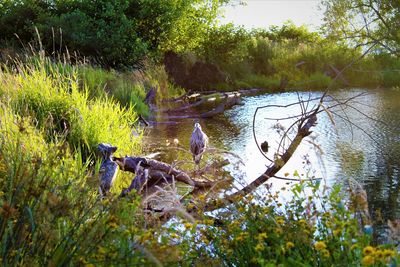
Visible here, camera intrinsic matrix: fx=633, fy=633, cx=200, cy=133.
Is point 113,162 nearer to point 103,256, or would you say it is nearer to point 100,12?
point 103,256

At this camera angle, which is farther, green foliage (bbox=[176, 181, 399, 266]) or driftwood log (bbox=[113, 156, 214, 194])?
driftwood log (bbox=[113, 156, 214, 194])

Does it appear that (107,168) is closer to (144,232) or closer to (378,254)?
(144,232)

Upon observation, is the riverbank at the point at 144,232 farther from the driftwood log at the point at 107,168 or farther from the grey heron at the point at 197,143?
the grey heron at the point at 197,143

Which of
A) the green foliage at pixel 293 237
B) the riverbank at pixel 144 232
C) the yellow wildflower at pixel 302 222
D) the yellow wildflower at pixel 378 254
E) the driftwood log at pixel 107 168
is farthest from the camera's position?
the driftwood log at pixel 107 168

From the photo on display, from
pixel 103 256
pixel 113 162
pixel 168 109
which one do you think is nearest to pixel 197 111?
pixel 168 109

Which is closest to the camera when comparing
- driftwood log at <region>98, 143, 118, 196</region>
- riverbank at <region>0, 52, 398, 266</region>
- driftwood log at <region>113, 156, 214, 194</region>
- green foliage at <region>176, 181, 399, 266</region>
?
riverbank at <region>0, 52, 398, 266</region>

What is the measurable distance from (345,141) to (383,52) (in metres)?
11.8

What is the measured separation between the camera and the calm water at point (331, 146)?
5.09 meters

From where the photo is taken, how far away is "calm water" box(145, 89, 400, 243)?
5.09 m

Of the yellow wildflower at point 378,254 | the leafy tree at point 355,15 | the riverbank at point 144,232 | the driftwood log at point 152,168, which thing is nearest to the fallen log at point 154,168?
the driftwood log at point 152,168

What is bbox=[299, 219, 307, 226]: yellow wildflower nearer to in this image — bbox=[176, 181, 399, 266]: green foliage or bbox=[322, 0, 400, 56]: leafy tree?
bbox=[176, 181, 399, 266]: green foliage

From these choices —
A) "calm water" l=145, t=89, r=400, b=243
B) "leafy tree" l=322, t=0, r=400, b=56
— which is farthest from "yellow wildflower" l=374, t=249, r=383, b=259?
"leafy tree" l=322, t=0, r=400, b=56

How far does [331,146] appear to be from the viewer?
7320 mm

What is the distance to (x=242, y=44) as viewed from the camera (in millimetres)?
19703
